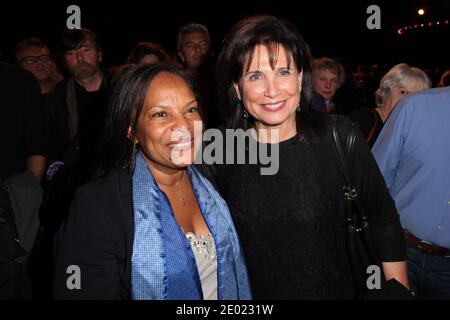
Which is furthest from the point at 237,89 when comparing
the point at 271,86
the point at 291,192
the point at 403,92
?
the point at 403,92

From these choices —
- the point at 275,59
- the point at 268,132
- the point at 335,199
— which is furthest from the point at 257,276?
the point at 275,59

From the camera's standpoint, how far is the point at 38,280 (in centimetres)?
215

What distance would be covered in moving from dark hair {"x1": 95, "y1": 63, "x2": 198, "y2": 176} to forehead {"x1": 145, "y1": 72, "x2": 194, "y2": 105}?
0.7 inches

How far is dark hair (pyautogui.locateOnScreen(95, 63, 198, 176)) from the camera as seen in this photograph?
1.56 meters

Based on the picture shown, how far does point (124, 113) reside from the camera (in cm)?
157

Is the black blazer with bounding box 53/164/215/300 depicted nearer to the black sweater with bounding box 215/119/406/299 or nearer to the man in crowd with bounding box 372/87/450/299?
the black sweater with bounding box 215/119/406/299

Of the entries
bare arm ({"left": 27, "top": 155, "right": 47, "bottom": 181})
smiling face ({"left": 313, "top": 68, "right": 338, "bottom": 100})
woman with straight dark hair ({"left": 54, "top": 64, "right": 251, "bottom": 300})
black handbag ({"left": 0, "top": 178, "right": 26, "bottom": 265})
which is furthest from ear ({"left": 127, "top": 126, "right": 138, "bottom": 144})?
smiling face ({"left": 313, "top": 68, "right": 338, "bottom": 100})

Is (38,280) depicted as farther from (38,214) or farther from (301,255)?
(301,255)

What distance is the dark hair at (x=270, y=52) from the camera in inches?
68.1

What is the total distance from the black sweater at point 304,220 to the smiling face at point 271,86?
0.51 feet

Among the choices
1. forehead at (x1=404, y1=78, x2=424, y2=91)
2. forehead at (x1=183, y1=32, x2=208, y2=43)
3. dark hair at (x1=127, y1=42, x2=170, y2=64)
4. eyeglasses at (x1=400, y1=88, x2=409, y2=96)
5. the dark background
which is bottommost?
eyeglasses at (x1=400, y1=88, x2=409, y2=96)

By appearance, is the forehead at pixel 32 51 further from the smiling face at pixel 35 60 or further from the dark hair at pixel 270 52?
the dark hair at pixel 270 52

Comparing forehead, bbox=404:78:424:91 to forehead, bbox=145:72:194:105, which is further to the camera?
forehead, bbox=404:78:424:91
